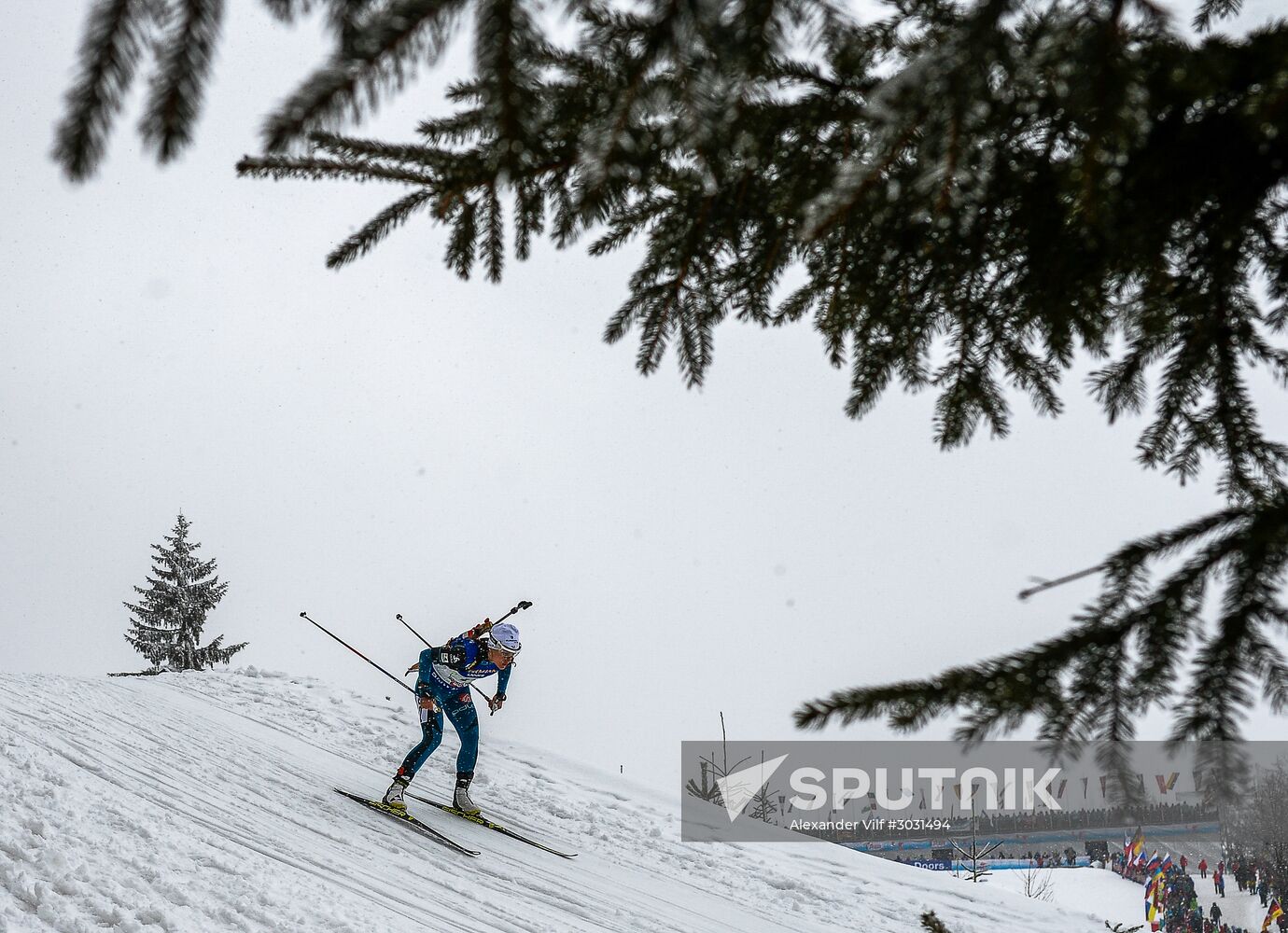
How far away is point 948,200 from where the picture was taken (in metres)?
1.54

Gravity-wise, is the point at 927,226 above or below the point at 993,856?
above

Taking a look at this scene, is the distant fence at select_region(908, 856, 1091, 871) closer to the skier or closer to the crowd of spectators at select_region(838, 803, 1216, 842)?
the crowd of spectators at select_region(838, 803, 1216, 842)

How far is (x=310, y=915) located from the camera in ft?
17.5

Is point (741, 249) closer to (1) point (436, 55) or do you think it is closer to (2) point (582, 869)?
(1) point (436, 55)

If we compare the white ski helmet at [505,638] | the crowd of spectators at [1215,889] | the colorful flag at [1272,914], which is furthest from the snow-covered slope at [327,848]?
the colorful flag at [1272,914]

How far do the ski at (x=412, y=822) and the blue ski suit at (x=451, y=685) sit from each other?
356 millimetres

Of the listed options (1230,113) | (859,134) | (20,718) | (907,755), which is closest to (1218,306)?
(1230,113)

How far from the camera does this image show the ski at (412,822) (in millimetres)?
7508

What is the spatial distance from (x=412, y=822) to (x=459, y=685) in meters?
1.32

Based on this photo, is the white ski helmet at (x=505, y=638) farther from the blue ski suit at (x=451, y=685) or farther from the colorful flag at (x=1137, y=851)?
the colorful flag at (x=1137, y=851)

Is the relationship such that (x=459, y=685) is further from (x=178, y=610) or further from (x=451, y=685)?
(x=178, y=610)

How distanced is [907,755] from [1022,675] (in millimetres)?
40416

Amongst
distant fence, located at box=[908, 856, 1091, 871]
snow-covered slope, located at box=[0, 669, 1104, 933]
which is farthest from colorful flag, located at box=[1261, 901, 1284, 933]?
snow-covered slope, located at box=[0, 669, 1104, 933]

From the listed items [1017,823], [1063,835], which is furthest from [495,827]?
[1017,823]
